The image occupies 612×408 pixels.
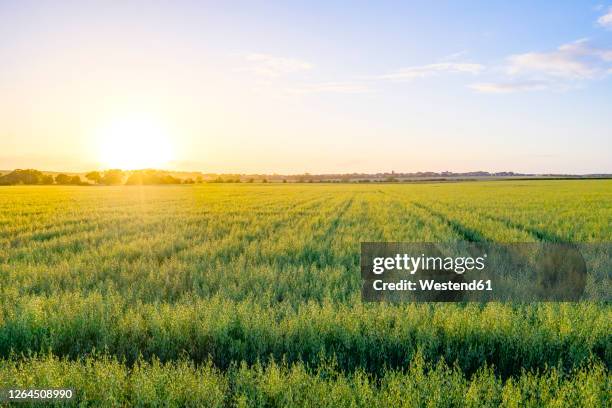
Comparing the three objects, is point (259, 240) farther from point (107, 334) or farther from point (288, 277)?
point (107, 334)

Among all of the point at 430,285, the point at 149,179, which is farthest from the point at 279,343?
the point at 149,179

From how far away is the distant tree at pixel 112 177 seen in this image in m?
134

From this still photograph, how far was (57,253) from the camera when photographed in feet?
36.7

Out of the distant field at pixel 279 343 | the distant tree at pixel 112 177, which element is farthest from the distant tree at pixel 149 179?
the distant field at pixel 279 343

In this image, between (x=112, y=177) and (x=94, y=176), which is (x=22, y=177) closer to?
(x=94, y=176)

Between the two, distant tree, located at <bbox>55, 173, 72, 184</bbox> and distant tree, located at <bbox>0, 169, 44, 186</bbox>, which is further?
distant tree, located at <bbox>55, 173, 72, 184</bbox>
